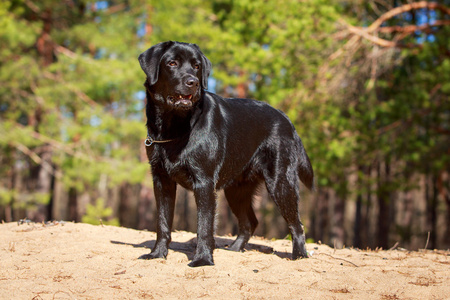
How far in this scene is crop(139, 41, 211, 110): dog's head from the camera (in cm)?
445

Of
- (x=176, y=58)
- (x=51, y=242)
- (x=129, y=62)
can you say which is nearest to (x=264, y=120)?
(x=176, y=58)

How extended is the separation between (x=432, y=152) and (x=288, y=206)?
924cm

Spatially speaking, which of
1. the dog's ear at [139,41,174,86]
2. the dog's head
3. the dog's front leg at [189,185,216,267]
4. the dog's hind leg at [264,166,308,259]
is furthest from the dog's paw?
the dog's ear at [139,41,174,86]

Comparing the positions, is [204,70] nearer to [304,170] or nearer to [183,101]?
[183,101]

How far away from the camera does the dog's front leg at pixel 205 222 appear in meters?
4.56

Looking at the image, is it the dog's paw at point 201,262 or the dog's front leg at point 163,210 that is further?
the dog's front leg at point 163,210

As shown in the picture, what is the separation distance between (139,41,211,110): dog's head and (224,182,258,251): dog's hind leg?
1.55 meters

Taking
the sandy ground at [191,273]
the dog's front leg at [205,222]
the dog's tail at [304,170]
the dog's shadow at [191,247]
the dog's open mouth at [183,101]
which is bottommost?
the dog's shadow at [191,247]

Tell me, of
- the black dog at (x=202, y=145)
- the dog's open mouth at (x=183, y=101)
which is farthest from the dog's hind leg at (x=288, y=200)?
the dog's open mouth at (x=183, y=101)

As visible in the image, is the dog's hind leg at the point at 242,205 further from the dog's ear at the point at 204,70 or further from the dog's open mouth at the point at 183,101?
the dog's open mouth at the point at 183,101

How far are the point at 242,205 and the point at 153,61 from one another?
2.22m

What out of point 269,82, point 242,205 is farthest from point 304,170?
point 269,82

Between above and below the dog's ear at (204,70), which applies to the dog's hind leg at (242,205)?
below

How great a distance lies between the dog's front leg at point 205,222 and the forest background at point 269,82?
17.7 ft
